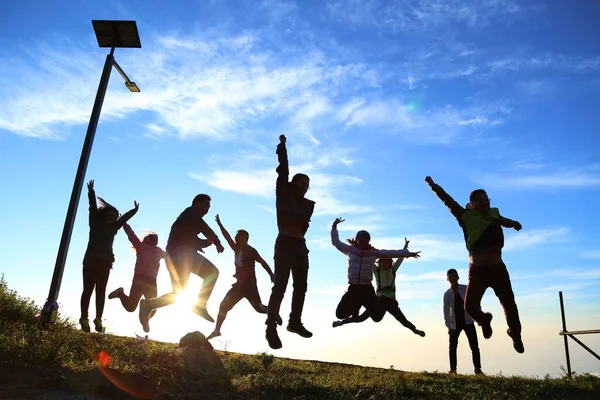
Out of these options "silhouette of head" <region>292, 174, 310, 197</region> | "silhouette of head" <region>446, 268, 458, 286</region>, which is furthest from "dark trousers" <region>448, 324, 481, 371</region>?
"silhouette of head" <region>292, 174, 310, 197</region>

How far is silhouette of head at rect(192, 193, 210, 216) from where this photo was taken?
7.77 m

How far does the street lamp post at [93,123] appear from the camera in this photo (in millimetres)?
7793

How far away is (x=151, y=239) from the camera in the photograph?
31.6 feet

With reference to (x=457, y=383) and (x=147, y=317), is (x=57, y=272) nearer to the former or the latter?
(x=147, y=317)

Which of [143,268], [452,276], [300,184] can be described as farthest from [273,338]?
[452,276]

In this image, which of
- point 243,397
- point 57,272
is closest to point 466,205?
point 243,397

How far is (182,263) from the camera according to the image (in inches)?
292

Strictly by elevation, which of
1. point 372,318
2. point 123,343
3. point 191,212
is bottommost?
point 123,343

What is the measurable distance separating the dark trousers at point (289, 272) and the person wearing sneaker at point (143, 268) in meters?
3.91

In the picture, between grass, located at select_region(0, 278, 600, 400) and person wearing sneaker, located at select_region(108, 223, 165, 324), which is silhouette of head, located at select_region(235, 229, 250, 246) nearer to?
person wearing sneaker, located at select_region(108, 223, 165, 324)

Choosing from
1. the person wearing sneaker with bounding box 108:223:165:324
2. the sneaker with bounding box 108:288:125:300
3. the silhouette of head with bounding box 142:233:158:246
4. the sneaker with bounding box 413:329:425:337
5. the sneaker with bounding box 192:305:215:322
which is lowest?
the sneaker with bounding box 413:329:425:337

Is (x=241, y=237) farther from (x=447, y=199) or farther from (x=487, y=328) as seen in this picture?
(x=487, y=328)

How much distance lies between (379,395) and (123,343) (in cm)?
403

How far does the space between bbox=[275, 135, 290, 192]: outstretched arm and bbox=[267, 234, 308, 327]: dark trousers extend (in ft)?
2.35
